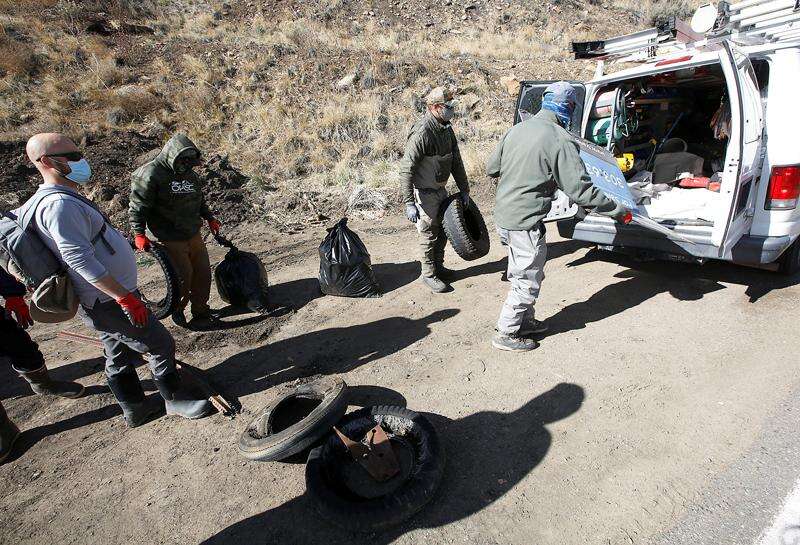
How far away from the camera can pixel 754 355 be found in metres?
3.33

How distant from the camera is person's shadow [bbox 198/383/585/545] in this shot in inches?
90.5

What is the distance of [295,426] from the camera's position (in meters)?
2.66

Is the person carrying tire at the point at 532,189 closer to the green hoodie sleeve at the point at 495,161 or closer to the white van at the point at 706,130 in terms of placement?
the green hoodie sleeve at the point at 495,161

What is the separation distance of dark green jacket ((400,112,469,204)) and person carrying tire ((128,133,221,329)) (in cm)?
189

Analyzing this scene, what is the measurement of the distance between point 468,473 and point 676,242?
2.72 meters

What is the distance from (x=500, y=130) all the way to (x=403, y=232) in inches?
206

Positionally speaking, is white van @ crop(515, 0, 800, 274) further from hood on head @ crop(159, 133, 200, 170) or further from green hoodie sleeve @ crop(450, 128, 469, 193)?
hood on head @ crop(159, 133, 200, 170)

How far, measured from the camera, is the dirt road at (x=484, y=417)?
7.68 feet

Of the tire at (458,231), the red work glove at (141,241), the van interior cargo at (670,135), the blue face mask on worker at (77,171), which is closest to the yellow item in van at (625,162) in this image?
the van interior cargo at (670,135)

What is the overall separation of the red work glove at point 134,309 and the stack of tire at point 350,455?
3.06 ft

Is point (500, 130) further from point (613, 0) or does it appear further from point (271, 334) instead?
point (613, 0)

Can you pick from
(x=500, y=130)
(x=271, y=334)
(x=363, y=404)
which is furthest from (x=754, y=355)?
(x=500, y=130)

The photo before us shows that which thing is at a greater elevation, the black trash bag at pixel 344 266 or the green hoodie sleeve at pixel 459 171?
the green hoodie sleeve at pixel 459 171

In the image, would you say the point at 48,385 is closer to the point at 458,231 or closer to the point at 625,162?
the point at 458,231
